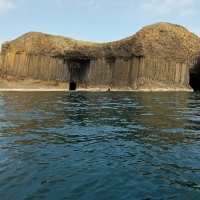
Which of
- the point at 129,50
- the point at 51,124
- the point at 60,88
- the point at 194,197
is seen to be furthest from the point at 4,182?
the point at 60,88

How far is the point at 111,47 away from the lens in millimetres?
61656

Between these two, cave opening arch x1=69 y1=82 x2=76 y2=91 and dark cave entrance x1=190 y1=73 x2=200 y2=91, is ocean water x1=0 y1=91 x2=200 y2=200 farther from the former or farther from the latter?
dark cave entrance x1=190 y1=73 x2=200 y2=91

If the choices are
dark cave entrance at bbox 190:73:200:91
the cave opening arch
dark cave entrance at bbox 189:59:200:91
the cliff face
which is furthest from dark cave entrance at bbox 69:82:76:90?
dark cave entrance at bbox 190:73:200:91

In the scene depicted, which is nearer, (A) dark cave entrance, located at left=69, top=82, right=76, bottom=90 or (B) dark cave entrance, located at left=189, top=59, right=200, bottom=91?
(B) dark cave entrance, located at left=189, top=59, right=200, bottom=91

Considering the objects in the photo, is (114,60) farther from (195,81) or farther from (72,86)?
(195,81)

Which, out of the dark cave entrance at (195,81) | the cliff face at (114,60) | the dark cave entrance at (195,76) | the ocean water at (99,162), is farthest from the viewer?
the dark cave entrance at (195,81)

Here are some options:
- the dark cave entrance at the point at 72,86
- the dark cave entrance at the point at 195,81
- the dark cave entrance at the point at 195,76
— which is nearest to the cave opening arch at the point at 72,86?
the dark cave entrance at the point at 72,86

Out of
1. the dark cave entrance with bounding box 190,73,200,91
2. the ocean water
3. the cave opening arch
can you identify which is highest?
the dark cave entrance with bounding box 190,73,200,91

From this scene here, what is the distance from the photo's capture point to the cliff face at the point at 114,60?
57.0 metres

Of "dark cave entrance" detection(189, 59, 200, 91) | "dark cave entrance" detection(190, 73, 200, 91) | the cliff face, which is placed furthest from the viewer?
"dark cave entrance" detection(190, 73, 200, 91)

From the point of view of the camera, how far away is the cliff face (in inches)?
2243

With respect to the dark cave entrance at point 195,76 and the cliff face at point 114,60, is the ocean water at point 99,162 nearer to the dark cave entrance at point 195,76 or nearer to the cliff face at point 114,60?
the cliff face at point 114,60

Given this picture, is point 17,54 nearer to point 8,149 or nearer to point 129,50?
point 129,50

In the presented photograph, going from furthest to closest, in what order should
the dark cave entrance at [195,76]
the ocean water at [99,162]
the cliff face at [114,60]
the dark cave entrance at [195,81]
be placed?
1. the dark cave entrance at [195,81]
2. the dark cave entrance at [195,76]
3. the cliff face at [114,60]
4. the ocean water at [99,162]
